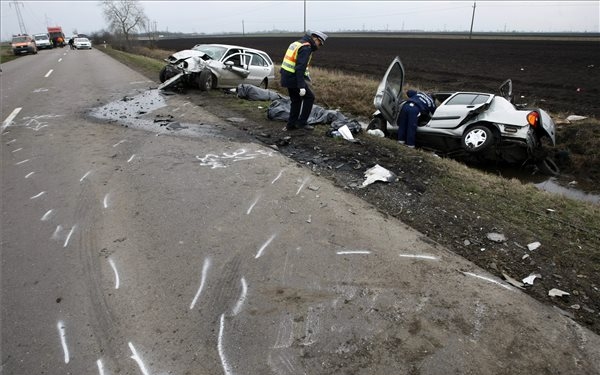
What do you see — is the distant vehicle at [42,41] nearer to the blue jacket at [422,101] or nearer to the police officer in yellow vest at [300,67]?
the police officer in yellow vest at [300,67]

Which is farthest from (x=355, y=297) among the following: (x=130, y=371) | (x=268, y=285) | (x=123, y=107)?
(x=123, y=107)

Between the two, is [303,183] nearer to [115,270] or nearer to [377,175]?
[377,175]

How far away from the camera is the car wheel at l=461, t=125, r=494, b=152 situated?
7.59 m

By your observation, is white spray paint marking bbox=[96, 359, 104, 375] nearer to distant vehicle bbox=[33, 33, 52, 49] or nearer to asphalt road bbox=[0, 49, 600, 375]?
asphalt road bbox=[0, 49, 600, 375]

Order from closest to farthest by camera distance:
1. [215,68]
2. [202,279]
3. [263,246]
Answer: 1. [202,279]
2. [263,246]
3. [215,68]

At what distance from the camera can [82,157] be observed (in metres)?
6.13

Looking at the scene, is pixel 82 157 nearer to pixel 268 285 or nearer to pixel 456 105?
pixel 268 285

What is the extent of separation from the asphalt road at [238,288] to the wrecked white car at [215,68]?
732cm

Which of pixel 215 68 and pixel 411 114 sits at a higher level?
pixel 215 68

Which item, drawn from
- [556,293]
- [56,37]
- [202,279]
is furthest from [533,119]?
[56,37]

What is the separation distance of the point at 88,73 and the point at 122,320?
58.7 ft

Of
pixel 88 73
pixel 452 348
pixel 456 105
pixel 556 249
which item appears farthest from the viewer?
pixel 88 73

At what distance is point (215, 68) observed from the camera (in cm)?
1256

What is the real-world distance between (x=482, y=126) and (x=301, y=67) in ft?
11.8
